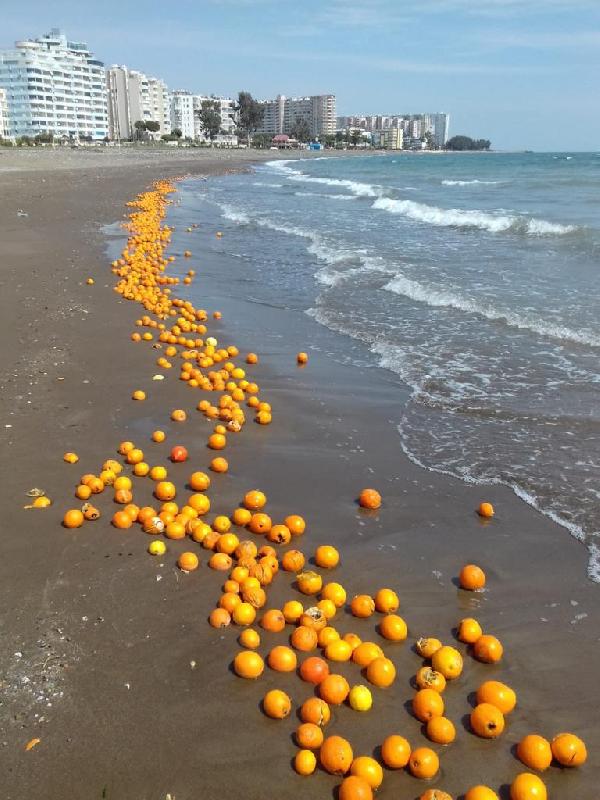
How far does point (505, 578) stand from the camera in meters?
5.51

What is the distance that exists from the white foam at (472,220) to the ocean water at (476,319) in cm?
12

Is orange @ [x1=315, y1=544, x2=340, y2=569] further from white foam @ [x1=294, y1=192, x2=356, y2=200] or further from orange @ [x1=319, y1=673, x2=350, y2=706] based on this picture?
white foam @ [x1=294, y1=192, x2=356, y2=200]

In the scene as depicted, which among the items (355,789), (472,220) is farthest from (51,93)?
(355,789)

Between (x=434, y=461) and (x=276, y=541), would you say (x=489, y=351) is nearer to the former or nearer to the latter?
(x=434, y=461)

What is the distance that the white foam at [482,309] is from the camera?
12.1m

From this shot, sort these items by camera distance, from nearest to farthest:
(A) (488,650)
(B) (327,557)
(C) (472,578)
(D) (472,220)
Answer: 1. (A) (488,650)
2. (C) (472,578)
3. (B) (327,557)
4. (D) (472,220)

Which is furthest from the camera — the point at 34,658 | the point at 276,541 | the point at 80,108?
the point at 80,108

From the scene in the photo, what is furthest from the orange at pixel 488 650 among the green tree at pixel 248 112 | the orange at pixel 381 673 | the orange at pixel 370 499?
the green tree at pixel 248 112

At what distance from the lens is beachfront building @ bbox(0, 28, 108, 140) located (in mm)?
175625

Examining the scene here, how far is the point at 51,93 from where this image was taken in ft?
588

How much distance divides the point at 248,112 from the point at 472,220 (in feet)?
537

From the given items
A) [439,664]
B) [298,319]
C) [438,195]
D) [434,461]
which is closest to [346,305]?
[298,319]

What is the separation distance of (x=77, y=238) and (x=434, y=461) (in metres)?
18.1

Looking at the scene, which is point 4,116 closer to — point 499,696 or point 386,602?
point 386,602
